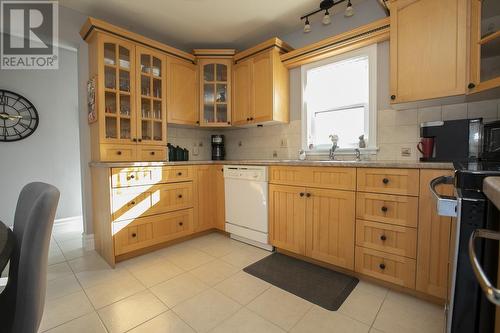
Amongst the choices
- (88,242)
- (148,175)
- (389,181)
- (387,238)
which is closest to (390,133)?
(389,181)

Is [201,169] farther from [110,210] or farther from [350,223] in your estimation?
[350,223]

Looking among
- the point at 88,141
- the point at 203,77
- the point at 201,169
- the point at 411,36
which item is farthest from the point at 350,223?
the point at 88,141

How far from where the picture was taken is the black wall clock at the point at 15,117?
3.07m

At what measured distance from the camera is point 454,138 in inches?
69.1

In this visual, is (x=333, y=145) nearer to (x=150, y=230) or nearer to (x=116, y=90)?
(x=150, y=230)

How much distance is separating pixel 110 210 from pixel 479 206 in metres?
2.45

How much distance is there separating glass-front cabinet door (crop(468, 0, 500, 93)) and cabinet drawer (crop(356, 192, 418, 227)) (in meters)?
0.90

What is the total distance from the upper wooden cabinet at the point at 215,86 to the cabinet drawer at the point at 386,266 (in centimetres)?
226

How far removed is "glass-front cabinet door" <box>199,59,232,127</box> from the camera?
3.14 m

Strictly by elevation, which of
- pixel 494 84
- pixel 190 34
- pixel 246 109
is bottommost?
pixel 494 84

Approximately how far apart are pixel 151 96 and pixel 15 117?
208cm

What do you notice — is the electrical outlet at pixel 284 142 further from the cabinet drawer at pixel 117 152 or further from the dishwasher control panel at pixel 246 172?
the cabinet drawer at pixel 117 152

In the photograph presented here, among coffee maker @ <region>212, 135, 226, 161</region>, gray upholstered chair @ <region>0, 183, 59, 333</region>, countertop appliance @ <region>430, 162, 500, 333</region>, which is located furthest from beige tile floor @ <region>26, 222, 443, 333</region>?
coffee maker @ <region>212, 135, 226, 161</region>

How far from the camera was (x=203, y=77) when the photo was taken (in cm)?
315
